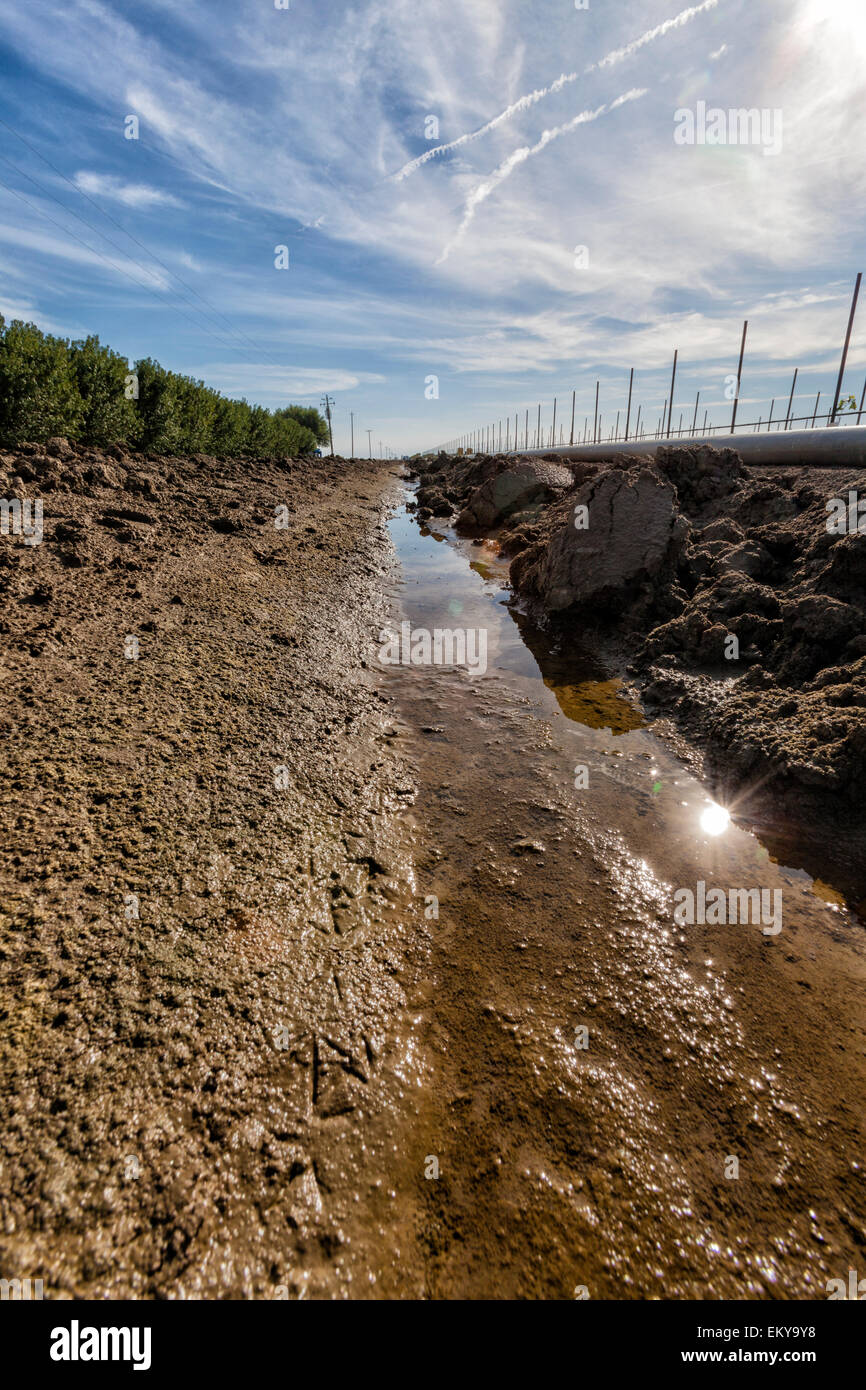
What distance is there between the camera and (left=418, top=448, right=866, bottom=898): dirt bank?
4090 mm

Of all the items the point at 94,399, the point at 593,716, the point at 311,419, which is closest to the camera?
the point at 593,716

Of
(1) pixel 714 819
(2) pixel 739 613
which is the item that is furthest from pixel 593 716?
(2) pixel 739 613

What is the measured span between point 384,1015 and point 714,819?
2.88m

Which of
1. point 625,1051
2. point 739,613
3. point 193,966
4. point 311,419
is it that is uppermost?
point 311,419

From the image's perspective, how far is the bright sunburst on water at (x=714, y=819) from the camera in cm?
397

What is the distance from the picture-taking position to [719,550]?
7785mm

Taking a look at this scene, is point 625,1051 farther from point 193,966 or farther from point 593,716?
point 593,716

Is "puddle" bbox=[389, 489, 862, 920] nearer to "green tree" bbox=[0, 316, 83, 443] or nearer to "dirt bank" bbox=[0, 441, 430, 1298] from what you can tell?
"dirt bank" bbox=[0, 441, 430, 1298]

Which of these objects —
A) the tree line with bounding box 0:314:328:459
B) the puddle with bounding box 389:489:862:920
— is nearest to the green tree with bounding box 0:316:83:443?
the tree line with bounding box 0:314:328:459

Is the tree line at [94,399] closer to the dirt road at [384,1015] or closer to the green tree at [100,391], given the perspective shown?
the green tree at [100,391]

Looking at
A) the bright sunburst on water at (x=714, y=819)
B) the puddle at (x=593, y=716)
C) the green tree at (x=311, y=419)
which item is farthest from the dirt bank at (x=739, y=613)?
the green tree at (x=311, y=419)

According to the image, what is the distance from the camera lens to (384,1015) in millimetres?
2518

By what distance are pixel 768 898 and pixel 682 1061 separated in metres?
1.41

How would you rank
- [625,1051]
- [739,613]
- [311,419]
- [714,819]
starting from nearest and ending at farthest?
[625,1051] → [714,819] → [739,613] → [311,419]
